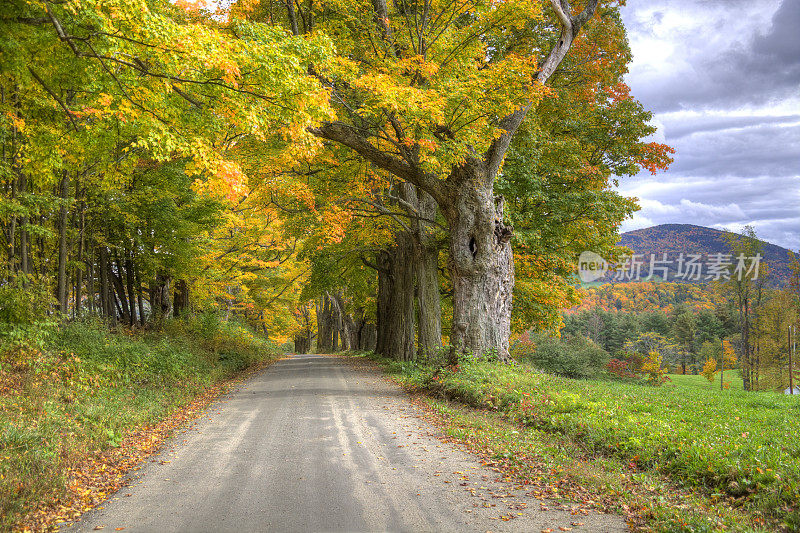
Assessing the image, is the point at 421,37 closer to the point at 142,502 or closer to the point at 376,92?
the point at 376,92

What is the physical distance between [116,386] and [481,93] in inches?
417

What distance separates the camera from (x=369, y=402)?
1144 cm

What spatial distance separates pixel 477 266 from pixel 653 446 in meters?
7.34

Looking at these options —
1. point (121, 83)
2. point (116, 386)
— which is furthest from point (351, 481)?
point (116, 386)

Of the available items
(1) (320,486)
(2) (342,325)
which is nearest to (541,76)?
(1) (320,486)

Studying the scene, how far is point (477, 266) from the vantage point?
1324 cm

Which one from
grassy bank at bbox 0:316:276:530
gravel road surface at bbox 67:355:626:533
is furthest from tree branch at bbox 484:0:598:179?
grassy bank at bbox 0:316:276:530

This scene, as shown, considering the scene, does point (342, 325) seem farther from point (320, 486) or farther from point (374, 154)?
point (320, 486)

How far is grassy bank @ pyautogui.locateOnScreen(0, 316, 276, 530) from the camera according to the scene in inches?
219

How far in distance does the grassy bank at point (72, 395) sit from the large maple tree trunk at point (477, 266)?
7234mm

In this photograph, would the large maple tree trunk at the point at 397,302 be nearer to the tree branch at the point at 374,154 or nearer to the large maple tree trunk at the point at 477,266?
the tree branch at the point at 374,154

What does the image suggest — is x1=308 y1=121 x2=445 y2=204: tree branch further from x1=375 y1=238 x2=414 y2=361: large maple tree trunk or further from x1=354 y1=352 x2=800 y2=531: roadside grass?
x1=375 y1=238 x2=414 y2=361: large maple tree trunk

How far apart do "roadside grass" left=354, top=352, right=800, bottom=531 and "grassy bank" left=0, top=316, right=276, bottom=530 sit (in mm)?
5448

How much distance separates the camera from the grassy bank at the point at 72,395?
5562mm
